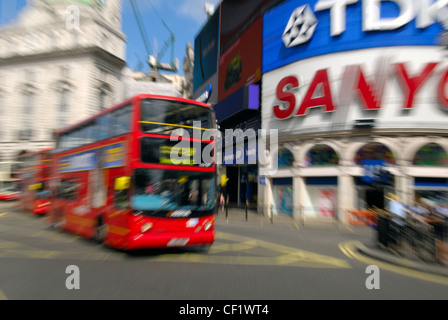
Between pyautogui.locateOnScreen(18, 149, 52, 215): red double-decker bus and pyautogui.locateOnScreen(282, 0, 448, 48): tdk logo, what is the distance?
17.1 meters

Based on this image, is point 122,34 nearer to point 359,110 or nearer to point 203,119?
point 359,110

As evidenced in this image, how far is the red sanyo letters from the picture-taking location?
17656mm

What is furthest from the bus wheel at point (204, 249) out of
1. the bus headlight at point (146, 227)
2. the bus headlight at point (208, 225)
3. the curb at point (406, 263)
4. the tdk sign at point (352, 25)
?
the tdk sign at point (352, 25)

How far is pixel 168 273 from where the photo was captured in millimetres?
6602

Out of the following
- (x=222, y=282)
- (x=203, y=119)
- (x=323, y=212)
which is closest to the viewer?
(x=222, y=282)

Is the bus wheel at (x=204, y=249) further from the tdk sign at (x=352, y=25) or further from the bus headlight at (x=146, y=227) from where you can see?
the tdk sign at (x=352, y=25)

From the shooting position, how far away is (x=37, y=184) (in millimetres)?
19109

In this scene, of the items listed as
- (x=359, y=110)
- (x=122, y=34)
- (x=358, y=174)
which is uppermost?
(x=122, y=34)

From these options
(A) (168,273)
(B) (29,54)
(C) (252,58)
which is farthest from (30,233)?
(B) (29,54)

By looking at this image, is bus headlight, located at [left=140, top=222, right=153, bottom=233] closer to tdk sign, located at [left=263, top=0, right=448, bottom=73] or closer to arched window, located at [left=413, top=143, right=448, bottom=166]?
arched window, located at [left=413, top=143, right=448, bottom=166]

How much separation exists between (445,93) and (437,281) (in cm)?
1402

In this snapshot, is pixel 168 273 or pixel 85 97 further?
pixel 85 97

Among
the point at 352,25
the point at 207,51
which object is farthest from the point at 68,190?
the point at 207,51
